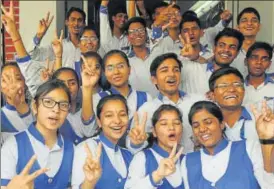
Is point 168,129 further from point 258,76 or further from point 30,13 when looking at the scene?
point 30,13

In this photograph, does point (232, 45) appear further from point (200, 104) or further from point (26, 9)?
point (26, 9)

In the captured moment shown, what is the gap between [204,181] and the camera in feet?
8.29

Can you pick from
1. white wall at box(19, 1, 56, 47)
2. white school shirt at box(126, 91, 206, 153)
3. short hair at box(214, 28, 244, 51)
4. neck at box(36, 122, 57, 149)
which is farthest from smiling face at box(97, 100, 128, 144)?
white wall at box(19, 1, 56, 47)

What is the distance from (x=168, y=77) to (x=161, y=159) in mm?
652

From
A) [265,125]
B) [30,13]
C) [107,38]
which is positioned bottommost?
[265,125]

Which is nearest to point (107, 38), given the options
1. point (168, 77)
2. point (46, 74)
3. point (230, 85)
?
point (46, 74)

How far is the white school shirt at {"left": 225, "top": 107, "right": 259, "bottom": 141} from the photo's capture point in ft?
9.43

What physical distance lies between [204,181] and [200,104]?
14.9 inches

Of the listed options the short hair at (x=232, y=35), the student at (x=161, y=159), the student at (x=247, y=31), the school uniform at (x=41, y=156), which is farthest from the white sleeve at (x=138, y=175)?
the student at (x=247, y=31)

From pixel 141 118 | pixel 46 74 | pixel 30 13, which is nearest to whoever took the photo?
pixel 141 118

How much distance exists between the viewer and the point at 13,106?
3064 mm

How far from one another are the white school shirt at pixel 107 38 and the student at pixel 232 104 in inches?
46.2

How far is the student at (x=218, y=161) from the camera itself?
2480mm

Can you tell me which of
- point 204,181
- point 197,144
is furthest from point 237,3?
point 204,181
